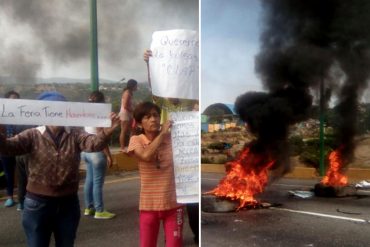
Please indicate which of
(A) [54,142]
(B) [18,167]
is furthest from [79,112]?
(B) [18,167]

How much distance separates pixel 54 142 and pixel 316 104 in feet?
5.19

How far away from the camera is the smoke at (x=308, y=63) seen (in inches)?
99.3

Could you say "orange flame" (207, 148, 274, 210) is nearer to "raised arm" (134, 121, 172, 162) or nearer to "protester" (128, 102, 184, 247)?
"protester" (128, 102, 184, 247)

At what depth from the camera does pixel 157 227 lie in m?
2.41

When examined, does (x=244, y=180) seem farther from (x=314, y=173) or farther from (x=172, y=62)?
(x=172, y=62)

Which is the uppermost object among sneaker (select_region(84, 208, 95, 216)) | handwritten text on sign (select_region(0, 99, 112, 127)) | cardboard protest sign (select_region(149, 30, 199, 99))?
cardboard protest sign (select_region(149, 30, 199, 99))

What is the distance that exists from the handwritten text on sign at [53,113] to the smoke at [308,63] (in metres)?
0.86

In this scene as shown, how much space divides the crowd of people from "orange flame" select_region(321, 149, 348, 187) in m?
0.91

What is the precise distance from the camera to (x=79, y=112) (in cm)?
226

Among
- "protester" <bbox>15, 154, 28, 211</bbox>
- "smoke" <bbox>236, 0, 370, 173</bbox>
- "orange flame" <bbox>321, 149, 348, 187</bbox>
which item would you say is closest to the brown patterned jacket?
"protester" <bbox>15, 154, 28, 211</bbox>

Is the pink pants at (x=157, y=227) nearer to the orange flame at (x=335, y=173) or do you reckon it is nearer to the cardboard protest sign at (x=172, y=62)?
the cardboard protest sign at (x=172, y=62)

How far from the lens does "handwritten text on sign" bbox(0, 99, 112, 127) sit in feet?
7.08

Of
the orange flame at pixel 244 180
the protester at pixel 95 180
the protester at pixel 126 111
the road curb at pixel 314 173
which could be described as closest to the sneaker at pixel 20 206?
the protester at pixel 95 180

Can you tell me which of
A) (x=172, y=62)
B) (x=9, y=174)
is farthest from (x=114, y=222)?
(x=172, y=62)
